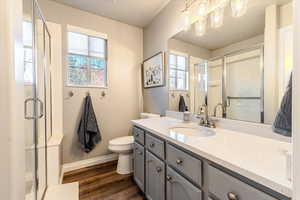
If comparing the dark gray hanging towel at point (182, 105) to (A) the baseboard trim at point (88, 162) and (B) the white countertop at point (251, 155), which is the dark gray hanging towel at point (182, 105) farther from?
(A) the baseboard trim at point (88, 162)

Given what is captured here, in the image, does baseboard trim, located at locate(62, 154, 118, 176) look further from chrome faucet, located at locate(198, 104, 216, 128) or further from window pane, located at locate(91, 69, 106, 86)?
chrome faucet, located at locate(198, 104, 216, 128)

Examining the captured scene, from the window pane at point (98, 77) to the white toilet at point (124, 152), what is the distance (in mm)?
992

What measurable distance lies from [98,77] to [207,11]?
1799 millimetres

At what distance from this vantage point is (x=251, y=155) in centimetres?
70

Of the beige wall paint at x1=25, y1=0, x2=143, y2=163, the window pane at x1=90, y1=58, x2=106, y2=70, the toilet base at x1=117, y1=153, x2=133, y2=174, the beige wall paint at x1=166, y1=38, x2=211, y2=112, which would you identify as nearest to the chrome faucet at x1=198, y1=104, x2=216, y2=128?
the beige wall paint at x1=166, y1=38, x2=211, y2=112

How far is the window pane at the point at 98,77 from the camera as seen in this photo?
234 centimetres

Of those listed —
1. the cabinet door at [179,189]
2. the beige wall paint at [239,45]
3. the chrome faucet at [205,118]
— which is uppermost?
the beige wall paint at [239,45]

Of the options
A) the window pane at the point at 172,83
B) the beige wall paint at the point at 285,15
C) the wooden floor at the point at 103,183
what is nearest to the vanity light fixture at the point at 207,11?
the beige wall paint at the point at 285,15

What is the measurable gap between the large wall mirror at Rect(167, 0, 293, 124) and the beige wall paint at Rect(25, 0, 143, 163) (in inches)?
44.8

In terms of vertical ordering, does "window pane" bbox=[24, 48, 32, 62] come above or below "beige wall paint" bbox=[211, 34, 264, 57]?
below

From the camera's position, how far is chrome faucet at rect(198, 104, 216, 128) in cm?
134

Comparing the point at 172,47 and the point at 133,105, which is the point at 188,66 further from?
the point at 133,105

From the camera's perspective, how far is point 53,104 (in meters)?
1.94

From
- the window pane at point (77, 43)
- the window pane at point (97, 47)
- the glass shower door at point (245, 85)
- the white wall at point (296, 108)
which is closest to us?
the white wall at point (296, 108)
